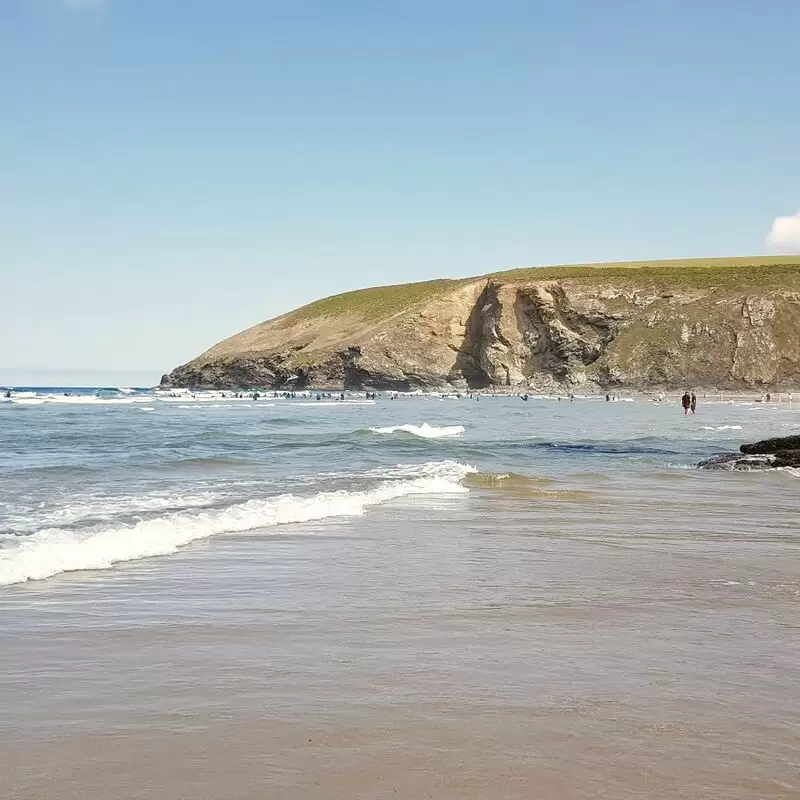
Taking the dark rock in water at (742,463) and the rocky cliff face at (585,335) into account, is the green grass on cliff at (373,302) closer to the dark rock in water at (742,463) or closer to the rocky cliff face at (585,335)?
the rocky cliff face at (585,335)

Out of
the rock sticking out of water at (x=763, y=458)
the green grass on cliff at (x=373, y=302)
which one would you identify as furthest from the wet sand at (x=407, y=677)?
the green grass on cliff at (x=373, y=302)

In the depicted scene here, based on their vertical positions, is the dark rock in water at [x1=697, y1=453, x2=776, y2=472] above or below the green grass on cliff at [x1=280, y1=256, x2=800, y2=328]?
below

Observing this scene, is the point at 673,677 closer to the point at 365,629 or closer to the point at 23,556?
the point at 365,629

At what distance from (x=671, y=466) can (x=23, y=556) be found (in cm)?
1595

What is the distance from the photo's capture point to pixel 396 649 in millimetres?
5312

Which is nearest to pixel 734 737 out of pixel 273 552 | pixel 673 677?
pixel 673 677

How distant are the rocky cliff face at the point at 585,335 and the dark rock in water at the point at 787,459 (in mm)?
82558

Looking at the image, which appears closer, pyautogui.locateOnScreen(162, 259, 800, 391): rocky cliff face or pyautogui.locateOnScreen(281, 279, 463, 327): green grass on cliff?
pyautogui.locateOnScreen(162, 259, 800, 391): rocky cliff face

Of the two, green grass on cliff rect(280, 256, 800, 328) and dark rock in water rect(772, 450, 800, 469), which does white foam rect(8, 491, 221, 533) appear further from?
green grass on cliff rect(280, 256, 800, 328)

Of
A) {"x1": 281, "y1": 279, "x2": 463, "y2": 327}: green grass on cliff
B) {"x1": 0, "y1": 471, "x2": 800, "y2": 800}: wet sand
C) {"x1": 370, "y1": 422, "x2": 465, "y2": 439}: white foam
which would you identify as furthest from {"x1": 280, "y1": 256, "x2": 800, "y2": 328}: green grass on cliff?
{"x1": 0, "y1": 471, "x2": 800, "y2": 800}: wet sand

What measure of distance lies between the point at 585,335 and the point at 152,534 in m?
103

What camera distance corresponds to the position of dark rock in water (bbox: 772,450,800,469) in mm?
20125

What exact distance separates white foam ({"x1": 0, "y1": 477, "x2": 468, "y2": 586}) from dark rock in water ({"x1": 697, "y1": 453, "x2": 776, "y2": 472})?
28.4 feet

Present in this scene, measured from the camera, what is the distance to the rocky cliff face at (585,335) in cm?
10175
